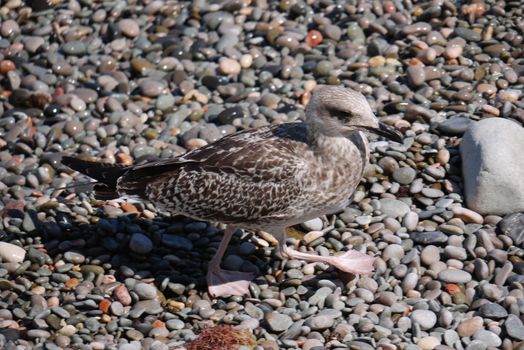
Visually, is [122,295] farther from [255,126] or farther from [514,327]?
[514,327]

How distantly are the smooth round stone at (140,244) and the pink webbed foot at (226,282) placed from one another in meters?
0.60

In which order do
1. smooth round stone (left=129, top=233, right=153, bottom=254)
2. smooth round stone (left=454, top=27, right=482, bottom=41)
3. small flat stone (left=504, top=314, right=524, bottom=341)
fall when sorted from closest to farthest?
1. small flat stone (left=504, top=314, right=524, bottom=341)
2. smooth round stone (left=129, top=233, right=153, bottom=254)
3. smooth round stone (left=454, top=27, right=482, bottom=41)

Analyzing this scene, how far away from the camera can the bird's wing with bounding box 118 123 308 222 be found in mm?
6859

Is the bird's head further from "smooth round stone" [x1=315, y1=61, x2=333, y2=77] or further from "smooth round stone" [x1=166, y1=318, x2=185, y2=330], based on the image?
"smooth round stone" [x1=315, y1=61, x2=333, y2=77]

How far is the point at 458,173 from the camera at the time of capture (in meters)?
7.94

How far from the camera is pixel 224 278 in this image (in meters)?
7.08

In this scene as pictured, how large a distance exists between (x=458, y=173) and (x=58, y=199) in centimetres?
340

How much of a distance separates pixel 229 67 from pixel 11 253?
320cm

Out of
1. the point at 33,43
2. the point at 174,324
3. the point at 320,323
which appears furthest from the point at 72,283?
the point at 33,43

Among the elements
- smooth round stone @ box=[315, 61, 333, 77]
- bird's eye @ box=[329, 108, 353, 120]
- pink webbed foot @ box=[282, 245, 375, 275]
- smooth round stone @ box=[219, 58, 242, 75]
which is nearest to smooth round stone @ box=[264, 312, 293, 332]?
pink webbed foot @ box=[282, 245, 375, 275]

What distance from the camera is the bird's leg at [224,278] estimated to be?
703cm

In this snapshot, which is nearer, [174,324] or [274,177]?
[174,324]

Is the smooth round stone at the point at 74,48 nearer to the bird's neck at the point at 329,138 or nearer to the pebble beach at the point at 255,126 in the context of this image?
the pebble beach at the point at 255,126

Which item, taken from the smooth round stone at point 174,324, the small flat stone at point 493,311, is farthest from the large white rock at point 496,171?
the smooth round stone at point 174,324
